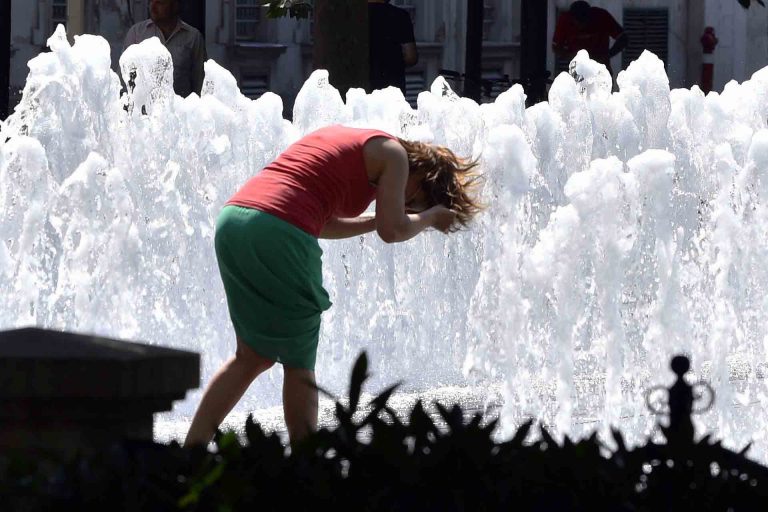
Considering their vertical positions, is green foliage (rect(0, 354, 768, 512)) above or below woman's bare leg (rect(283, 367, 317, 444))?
above

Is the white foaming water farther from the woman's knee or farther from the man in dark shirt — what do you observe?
the man in dark shirt

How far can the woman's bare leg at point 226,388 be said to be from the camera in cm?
507

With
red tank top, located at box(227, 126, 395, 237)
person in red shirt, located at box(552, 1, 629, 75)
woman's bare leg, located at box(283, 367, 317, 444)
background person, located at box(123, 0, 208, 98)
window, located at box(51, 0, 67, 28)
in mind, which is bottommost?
woman's bare leg, located at box(283, 367, 317, 444)

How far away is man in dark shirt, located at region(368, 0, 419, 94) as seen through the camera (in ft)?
46.1

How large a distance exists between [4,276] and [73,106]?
2.97 ft

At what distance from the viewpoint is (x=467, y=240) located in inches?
338

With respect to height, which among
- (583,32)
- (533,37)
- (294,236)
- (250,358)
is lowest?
(250,358)

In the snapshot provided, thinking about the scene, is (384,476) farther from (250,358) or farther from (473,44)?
(473,44)

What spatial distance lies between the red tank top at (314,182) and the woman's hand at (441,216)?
174 mm

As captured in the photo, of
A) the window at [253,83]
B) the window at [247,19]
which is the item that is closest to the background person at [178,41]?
the window at [253,83]

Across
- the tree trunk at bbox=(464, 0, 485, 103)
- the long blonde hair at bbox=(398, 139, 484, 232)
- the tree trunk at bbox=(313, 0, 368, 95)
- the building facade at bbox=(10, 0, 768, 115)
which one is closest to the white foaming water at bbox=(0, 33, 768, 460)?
the long blonde hair at bbox=(398, 139, 484, 232)

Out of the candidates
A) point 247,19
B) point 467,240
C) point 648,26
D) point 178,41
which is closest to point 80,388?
point 467,240

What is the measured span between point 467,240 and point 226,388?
3618 millimetres

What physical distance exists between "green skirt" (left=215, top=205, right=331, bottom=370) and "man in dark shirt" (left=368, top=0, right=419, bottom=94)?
896 cm
